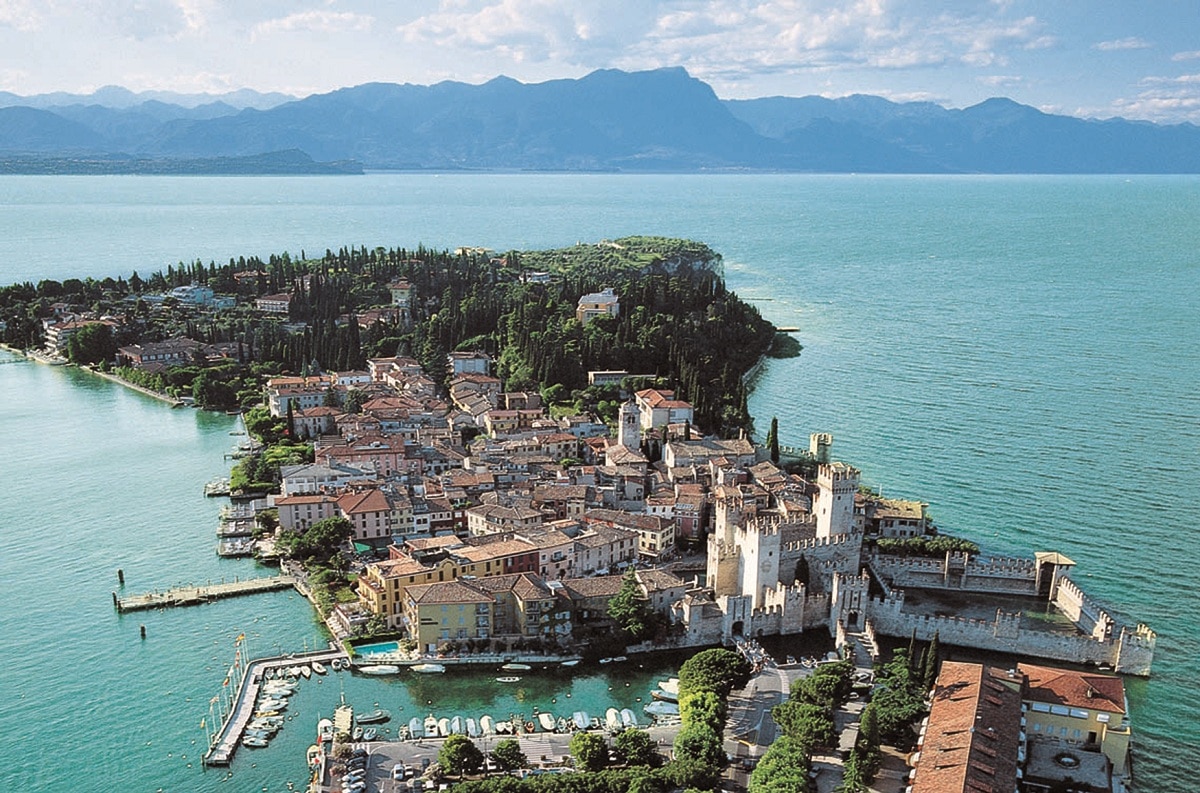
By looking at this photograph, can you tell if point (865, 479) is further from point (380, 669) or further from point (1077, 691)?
point (380, 669)

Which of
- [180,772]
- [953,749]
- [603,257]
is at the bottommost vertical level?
[180,772]

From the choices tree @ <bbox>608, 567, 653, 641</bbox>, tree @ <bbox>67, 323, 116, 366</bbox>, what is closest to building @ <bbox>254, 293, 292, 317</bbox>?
tree @ <bbox>67, 323, 116, 366</bbox>

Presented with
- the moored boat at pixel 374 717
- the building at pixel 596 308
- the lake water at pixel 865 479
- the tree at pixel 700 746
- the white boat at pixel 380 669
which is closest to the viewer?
the tree at pixel 700 746

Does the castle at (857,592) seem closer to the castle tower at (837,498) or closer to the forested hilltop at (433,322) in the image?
the castle tower at (837,498)

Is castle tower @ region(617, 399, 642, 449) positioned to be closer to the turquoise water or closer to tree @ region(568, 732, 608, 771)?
the turquoise water

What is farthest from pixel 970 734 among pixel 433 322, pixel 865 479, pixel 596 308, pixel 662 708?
pixel 433 322

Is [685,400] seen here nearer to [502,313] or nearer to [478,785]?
[502,313]

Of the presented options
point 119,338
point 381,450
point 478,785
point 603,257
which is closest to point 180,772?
point 478,785

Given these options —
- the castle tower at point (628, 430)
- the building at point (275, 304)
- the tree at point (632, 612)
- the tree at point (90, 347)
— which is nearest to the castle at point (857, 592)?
the tree at point (632, 612)
